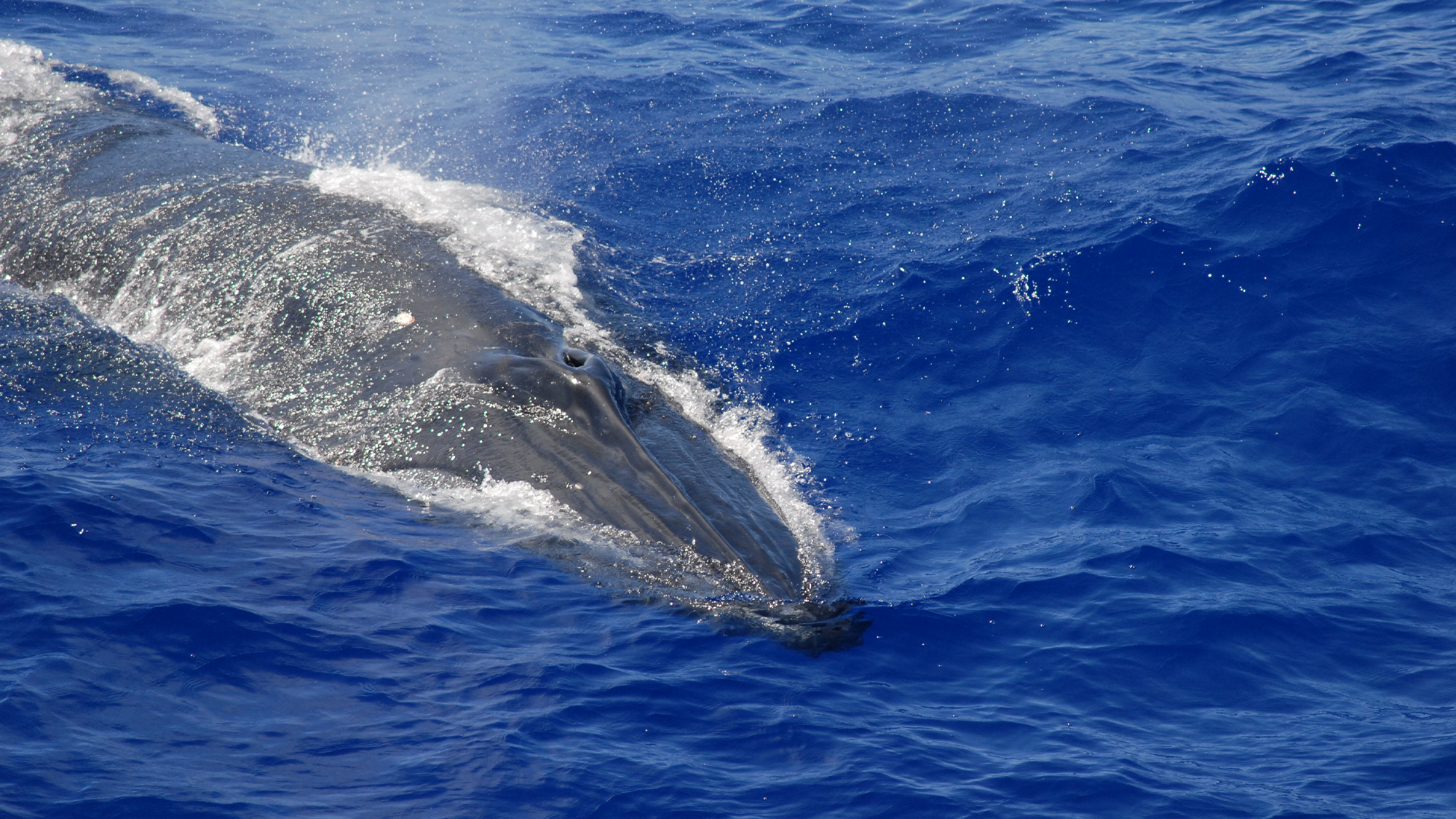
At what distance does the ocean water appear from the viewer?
7.99 metres

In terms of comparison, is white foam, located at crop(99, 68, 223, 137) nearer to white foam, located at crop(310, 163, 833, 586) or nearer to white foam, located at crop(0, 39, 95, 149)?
white foam, located at crop(0, 39, 95, 149)

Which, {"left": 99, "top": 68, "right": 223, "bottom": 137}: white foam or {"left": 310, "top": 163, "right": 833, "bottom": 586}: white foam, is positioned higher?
{"left": 99, "top": 68, "right": 223, "bottom": 137}: white foam

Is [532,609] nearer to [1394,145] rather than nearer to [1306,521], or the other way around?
[1306,521]

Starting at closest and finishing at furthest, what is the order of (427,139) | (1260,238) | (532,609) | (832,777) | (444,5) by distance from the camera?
(832,777), (532,609), (1260,238), (427,139), (444,5)

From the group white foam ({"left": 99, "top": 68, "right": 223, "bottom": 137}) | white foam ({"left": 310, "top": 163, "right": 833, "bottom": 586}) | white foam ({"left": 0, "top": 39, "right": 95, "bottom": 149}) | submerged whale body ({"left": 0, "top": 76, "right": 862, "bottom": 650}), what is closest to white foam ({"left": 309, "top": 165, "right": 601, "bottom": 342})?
white foam ({"left": 310, "top": 163, "right": 833, "bottom": 586})

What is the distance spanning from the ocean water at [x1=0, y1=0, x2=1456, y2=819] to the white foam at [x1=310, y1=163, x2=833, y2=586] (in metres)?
0.10

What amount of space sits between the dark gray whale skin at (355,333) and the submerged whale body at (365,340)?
3cm

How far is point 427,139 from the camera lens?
2192cm

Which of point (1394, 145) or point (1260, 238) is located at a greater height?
point (1394, 145)

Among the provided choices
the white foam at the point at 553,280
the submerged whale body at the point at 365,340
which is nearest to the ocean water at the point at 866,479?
the white foam at the point at 553,280

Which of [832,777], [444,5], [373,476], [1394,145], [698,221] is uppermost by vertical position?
[444,5]

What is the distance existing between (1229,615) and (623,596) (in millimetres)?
5510

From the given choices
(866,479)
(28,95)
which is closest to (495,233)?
(866,479)

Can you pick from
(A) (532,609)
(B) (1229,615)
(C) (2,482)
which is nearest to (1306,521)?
(B) (1229,615)
